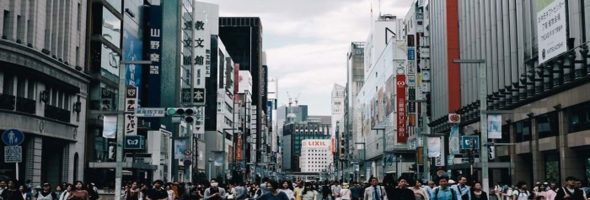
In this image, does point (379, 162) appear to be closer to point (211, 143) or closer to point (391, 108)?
point (391, 108)

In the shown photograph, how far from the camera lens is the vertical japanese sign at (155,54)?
6297cm

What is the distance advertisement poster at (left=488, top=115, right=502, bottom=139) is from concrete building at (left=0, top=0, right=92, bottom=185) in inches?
845

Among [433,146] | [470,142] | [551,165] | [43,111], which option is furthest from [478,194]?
[43,111]

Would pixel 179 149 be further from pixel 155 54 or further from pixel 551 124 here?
pixel 155 54

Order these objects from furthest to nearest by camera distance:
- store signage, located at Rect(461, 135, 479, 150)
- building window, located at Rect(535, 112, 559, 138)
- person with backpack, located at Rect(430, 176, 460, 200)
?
building window, located at Rect(535, 112, 559, 138), store signage, located at Rect(461, 135, 479, 150), person with backpack, located at Rect(430, 176, 460, 200)

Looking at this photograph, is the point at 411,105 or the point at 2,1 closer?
the point at 2,1

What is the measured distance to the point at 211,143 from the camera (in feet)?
328

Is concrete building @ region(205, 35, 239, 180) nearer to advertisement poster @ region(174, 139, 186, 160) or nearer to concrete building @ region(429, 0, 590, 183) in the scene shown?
concrete building @ region(429, 0, 590, 183)

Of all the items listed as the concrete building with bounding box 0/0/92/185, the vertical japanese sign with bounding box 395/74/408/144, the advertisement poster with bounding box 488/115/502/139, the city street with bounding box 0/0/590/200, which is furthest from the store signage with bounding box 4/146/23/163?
the vertical japanese sign with bounding box 395/74/408/144

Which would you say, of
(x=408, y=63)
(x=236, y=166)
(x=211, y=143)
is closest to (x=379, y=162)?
(x=236, y=166)

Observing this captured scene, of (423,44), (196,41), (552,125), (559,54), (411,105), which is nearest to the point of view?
(559,54)

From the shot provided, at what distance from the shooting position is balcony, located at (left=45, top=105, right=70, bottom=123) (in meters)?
41.0

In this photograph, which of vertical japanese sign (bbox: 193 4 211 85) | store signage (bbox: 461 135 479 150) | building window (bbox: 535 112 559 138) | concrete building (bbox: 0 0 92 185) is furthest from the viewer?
vertical japanese sign (bbox: 193 4 211 85)

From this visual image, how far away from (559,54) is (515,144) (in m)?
13.6
